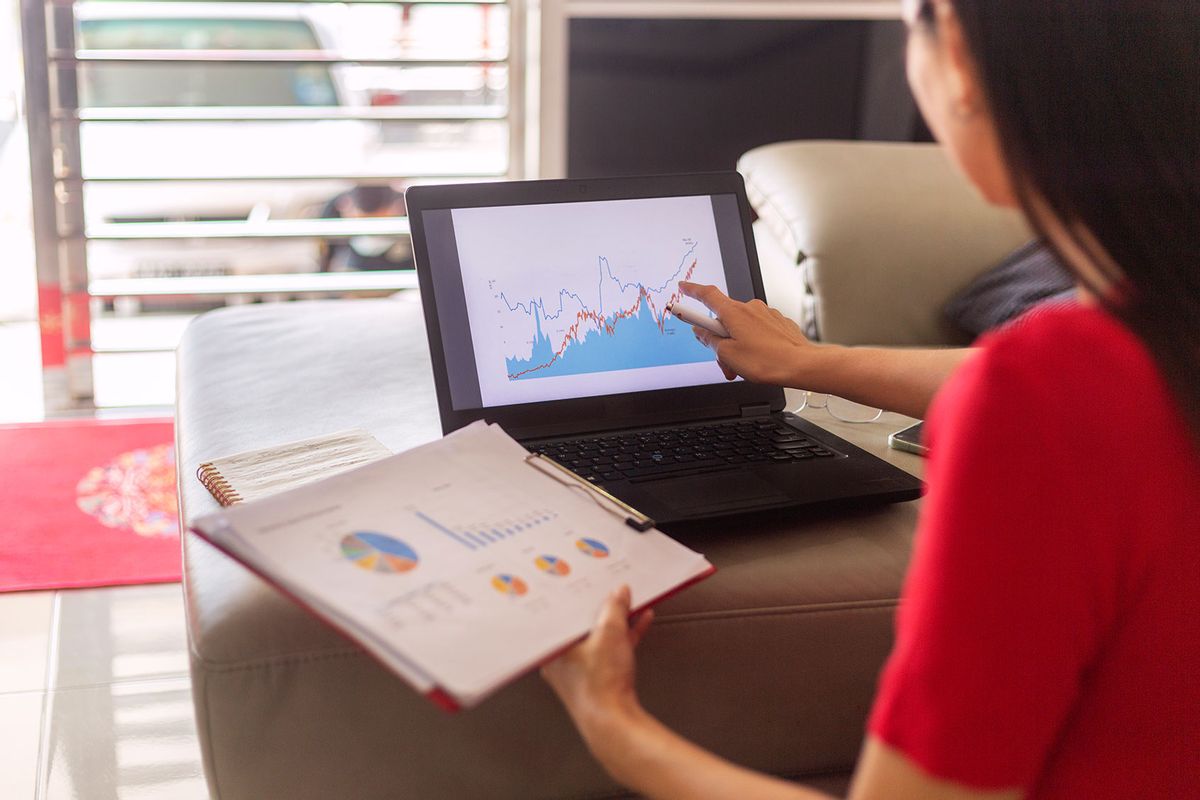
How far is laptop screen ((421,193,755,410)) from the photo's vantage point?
124cm

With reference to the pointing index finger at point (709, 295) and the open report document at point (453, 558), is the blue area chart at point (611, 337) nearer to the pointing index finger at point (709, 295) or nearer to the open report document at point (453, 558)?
the pointing index finger at point (709, 295)

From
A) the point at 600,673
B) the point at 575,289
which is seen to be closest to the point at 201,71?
the point at 575,289

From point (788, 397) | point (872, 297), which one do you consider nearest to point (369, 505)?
point (788, 397)

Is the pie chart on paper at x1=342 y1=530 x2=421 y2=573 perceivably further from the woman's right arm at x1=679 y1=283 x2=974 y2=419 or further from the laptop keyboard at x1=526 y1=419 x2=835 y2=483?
the woman's right arm at x1=679 y1=283 x2=974 y2=419

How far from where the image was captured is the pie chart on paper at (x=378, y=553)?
80cm

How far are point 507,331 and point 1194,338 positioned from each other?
0.76 metres

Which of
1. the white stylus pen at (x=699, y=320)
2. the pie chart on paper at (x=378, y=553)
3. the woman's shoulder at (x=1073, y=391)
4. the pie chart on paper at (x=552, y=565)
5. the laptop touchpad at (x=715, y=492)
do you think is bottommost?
the laptop touchpad at (x=715, y=492)

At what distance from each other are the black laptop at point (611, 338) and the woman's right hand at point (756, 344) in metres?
0.09

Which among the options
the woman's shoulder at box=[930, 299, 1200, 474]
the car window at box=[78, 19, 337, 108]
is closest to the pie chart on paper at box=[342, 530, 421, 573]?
the woman's shoulder at box=[930, 299, 1200, 474]

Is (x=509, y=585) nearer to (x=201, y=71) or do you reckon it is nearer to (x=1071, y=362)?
(x=1071, y=362)

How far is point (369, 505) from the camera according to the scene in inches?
33.9

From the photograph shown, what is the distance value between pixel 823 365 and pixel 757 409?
0.17 metres

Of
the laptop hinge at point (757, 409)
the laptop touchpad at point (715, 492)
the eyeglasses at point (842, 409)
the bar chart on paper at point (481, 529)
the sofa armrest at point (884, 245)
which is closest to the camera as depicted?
the bar chart on paper at point (481, 529)

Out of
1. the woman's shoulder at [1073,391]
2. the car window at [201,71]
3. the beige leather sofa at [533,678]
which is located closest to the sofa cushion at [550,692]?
the beige leather sofa at [533,678]
